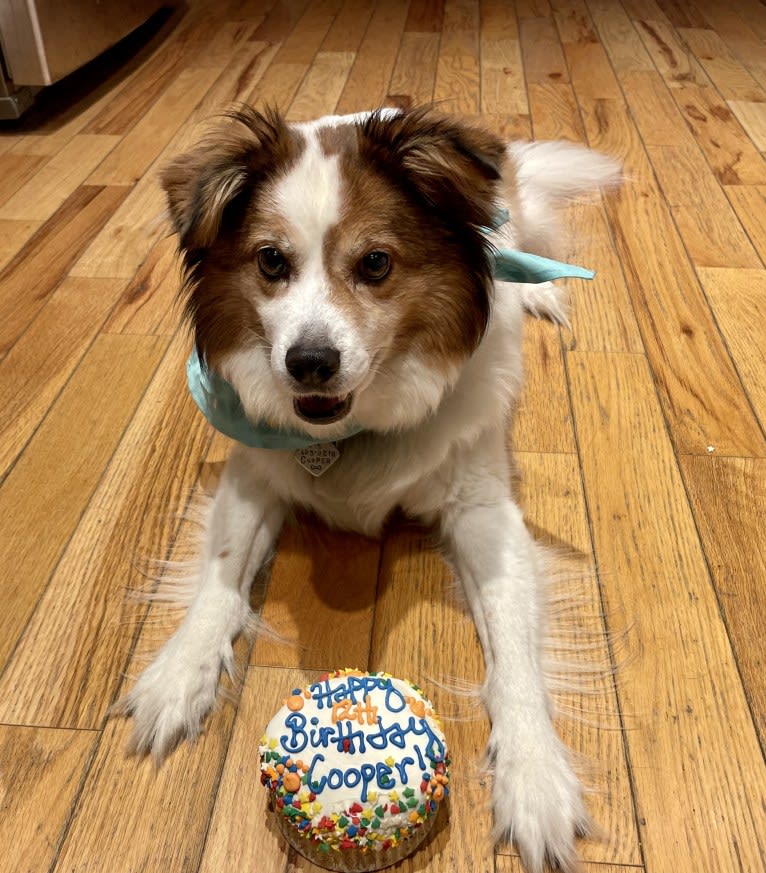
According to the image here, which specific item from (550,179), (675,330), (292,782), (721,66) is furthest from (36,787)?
(721,66)

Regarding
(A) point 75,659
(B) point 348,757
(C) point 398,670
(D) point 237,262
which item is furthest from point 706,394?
(A) point 75,659

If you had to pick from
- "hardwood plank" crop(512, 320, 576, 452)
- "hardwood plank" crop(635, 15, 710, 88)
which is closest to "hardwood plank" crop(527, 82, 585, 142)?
"hardwood plank" crop(635, 15, 710, 88)

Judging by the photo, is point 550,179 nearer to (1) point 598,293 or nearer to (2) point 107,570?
(1) point 598,293

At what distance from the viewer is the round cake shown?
3.97ft

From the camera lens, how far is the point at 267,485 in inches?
74.2

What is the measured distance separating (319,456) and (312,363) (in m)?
0.37

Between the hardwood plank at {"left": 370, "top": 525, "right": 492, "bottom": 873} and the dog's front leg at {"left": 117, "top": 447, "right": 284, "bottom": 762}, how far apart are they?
28cm

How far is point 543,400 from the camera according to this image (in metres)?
2.30

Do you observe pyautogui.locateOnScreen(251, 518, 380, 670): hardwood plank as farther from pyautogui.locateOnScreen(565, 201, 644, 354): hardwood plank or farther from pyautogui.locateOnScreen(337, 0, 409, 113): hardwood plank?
pyautogui.locateOnScreen(337, 0, 409, 113): hardwood plank

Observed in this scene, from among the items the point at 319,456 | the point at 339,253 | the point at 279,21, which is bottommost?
the point at 279,21

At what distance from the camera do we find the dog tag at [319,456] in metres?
1.79

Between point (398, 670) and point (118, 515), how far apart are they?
789 mm

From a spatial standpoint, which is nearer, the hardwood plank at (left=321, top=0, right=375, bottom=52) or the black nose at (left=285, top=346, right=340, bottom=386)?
the black nose at (left=285, top=346, right=340, bottom=386)

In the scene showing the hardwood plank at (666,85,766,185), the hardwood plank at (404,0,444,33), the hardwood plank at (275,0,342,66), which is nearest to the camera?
the hardwood plank at (666,85,766,185)
